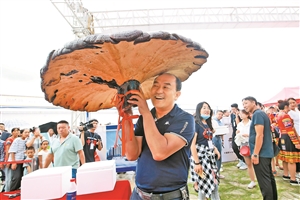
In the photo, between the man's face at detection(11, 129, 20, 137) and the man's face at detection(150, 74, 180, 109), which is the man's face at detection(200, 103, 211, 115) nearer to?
the man's face at detection(150, 74, 180, 109)

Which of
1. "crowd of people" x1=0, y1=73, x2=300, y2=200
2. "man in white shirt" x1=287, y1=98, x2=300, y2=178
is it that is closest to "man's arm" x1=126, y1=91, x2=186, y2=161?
"crowd of people" x1=0, y1=73, x2=300, y2=200

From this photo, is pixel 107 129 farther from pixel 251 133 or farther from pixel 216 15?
pixel 216 15

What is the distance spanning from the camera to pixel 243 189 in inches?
135

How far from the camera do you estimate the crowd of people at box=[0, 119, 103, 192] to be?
8.46 feet

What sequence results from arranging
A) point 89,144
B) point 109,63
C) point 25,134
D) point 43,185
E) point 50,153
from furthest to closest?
point 25,134 → point 89,144 → point 50,153 → point 43,185 → point 109,63

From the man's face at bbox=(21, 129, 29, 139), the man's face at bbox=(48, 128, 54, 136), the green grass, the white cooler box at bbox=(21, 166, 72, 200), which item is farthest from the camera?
the man's face at bbox=(48, 128, 54, 136)

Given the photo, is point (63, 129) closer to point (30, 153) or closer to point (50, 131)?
point (30, 153)

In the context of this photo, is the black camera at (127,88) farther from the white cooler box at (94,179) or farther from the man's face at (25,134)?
the man's face at (25,134)

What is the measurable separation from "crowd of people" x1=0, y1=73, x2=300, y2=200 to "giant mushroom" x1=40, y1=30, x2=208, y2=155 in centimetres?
9

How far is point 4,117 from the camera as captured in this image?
9445 millimetres

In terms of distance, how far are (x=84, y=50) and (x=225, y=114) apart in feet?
22.6

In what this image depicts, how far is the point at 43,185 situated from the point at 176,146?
1.18 m

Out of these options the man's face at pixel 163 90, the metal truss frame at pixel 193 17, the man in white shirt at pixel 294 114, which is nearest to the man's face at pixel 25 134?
the metal truss frame at pixel 193 17

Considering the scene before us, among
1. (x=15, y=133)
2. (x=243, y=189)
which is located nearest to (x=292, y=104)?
(x=243, y=189)
